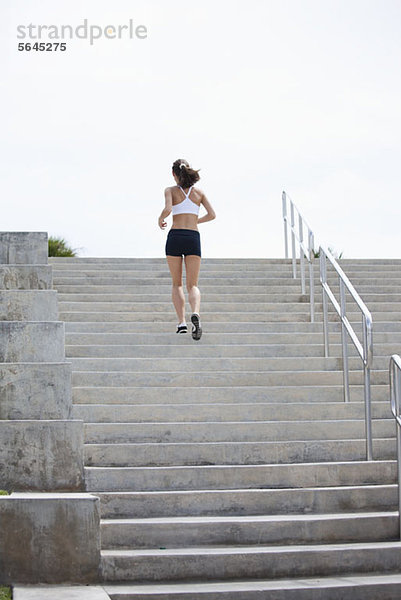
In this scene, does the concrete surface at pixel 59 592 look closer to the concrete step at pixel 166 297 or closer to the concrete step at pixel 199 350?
the concrete step at pixel 199 350

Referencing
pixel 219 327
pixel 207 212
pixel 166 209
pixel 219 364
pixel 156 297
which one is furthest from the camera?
pixel 156 297

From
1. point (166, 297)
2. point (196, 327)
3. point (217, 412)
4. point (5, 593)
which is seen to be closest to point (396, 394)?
point (217, 412)

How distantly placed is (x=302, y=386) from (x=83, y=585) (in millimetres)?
3196

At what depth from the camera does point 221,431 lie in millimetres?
7805

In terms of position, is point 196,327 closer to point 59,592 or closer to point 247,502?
point 247,502

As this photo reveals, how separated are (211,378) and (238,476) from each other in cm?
159

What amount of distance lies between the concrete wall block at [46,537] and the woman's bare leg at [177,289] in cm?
369

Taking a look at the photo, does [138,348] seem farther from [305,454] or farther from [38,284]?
[305,454]

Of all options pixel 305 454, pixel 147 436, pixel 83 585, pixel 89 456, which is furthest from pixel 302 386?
pixel 83 585

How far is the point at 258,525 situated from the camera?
6.67 meters

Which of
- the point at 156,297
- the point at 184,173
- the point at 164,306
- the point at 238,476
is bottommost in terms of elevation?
the point at 238,476

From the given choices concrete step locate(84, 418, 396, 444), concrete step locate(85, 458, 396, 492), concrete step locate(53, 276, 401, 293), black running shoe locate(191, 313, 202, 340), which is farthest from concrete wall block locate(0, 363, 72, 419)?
concrete step locate(53, 276, 401, 293)

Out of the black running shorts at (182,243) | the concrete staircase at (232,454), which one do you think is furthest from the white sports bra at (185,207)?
the concrete staircase at (232,454)

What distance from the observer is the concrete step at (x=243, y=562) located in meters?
6.28
